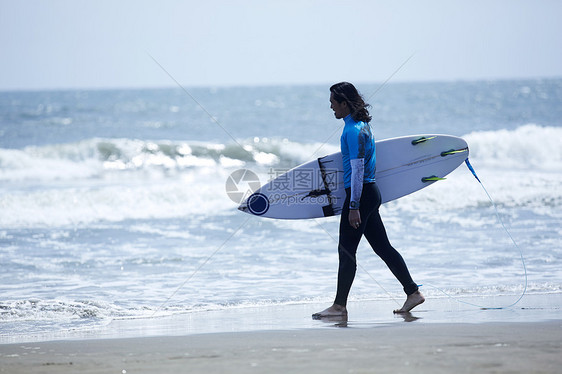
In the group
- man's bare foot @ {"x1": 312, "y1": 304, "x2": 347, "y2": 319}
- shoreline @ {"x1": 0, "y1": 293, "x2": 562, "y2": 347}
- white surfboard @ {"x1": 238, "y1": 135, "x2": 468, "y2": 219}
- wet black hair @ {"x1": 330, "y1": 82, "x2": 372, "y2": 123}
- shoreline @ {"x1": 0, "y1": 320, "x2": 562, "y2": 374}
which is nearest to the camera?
shoreline @ {"x1": 0, "y1": 320, "x2": 562, "y2": 374}

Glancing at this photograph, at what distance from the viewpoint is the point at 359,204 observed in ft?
14.2

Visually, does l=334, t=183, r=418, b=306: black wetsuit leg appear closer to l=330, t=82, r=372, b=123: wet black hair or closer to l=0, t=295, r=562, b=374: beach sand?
l=0, t=295, r=562, b=374: beach sand

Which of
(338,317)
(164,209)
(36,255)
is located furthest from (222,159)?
(338,317)

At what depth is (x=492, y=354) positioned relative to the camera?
10.2ft

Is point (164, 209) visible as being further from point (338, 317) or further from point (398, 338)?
point (398, 338)

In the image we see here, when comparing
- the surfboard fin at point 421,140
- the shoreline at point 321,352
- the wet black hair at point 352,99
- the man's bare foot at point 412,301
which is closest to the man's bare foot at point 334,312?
the man's bare foot at point 412,301

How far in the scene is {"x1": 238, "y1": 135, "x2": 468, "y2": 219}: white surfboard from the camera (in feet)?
16.9

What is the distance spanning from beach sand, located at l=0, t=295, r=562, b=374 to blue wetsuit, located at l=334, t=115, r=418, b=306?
0.31 meters

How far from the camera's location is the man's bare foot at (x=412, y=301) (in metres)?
4.53

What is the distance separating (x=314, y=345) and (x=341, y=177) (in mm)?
1906

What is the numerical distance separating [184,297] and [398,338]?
7.79 ft

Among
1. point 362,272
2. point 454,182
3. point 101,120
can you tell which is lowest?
point 362,272

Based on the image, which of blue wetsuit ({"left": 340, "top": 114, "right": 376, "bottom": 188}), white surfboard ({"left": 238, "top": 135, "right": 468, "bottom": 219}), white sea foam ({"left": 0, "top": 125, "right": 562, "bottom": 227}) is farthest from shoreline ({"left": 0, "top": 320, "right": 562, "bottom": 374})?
white sea foam ({"left": 0, "top": 125, "right": 562, "bottom": 227})

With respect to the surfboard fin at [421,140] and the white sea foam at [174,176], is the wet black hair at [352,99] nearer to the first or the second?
the surfboard fin at [421,140]
